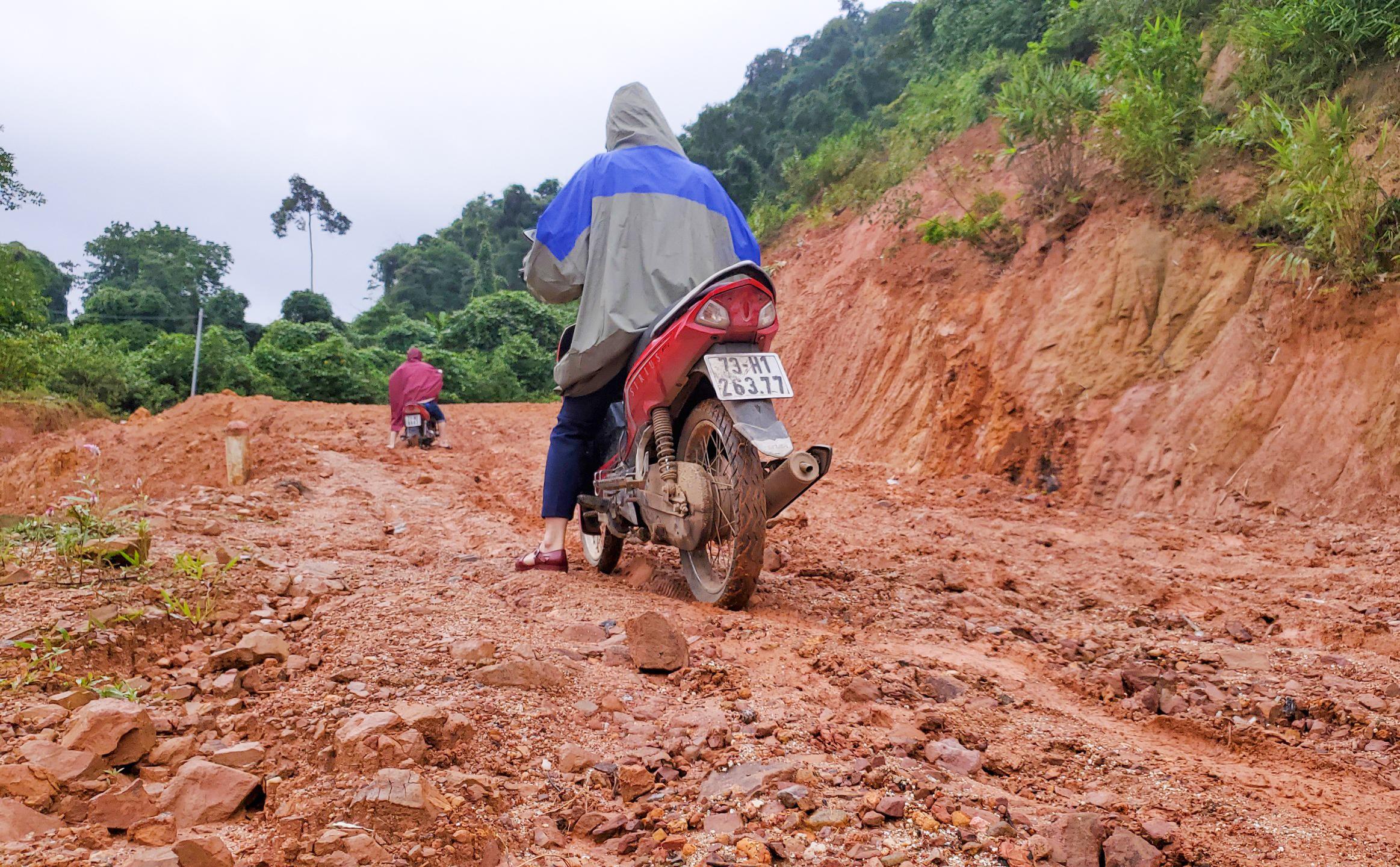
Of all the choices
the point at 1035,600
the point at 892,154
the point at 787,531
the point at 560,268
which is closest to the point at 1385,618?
the point at 1035,600

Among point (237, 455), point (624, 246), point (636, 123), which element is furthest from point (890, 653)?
point (237, 455)

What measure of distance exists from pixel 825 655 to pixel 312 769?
1529mm

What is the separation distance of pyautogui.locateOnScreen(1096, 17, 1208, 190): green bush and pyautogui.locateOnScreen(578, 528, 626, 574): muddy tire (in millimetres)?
5843

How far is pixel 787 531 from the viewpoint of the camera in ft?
18.0

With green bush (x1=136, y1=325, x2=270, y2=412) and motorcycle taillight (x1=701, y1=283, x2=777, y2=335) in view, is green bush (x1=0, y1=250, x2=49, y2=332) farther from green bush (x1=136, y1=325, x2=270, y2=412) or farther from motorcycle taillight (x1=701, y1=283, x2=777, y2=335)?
motorcycle taillight (x1=701, y1=283, x2=777, y2=335)

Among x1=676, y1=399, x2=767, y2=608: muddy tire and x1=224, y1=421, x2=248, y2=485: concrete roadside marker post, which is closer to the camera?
x1=676, y1=399, x2=767, y2=608: muddy tire

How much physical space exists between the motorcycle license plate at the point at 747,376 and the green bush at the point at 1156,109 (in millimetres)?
5649

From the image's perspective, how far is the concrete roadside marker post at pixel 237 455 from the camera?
736cm

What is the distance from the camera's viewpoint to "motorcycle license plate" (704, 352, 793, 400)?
3.40m

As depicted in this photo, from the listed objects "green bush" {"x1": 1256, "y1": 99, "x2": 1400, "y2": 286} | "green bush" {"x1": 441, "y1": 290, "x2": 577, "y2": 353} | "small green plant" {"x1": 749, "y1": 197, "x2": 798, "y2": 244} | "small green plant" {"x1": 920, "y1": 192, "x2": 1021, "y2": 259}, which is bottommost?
"green bush" {"x1": 1256, "y1": 99, "x2": 1400, "y2": 286}

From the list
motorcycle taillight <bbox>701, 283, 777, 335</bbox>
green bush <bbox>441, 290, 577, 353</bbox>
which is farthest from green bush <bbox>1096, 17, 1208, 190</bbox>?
green bush <bbox>441, 290, 577, 353</bbox>

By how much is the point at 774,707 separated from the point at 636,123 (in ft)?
9.77

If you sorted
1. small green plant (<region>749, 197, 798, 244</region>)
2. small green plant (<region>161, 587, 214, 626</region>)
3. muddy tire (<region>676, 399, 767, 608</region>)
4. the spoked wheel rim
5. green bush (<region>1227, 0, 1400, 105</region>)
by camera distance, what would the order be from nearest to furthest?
1. small green plant (<region>161, 587, 214, 626</region>)
2. muddy tire (<region>676, 399, 767, 608</region>)
3. the spoked wheel rim
4. green bush (<region>1227, 0, 1400, 105</region>)
5. small green plant (<region>749, 197, 798, 244</region>)

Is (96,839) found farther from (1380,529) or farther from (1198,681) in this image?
(1380,529)
